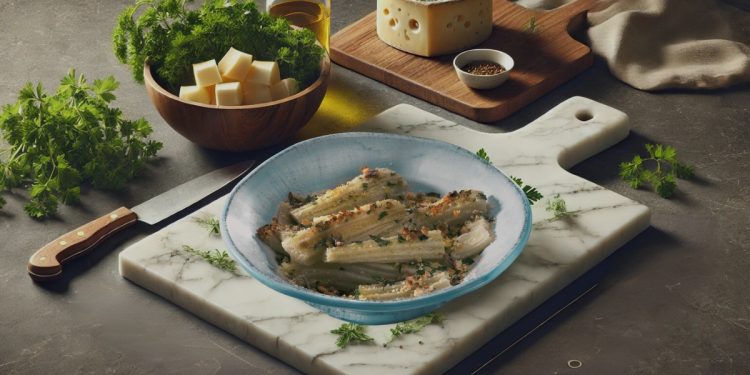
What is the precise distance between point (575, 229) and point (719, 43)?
1.01 m

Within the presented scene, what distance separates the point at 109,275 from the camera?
2420mm

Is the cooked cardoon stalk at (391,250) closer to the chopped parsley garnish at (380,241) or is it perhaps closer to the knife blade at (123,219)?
the chopped parsley garnish at (380,241)

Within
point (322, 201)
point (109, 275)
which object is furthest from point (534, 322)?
point (109, 275)

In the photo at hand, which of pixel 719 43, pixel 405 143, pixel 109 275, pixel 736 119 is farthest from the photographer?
pixel 719 43

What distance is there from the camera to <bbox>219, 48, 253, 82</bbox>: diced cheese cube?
8.87ft

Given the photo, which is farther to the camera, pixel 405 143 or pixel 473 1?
pixel 473 1

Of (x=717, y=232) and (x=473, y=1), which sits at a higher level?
(x=473, y=1)

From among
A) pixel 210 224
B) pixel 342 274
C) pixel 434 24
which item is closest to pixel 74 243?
pixel 210 224

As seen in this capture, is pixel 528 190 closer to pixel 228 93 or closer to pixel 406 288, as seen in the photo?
pixel 406 288

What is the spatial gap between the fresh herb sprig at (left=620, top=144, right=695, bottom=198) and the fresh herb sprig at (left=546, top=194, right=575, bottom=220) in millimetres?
236

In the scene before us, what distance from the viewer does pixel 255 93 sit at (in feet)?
8.91

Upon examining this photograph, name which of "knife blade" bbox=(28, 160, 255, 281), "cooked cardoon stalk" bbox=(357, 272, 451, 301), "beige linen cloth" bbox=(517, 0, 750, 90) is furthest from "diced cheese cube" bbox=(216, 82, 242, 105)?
"beige linen cloth" bbox=(517, 0, 750, 90)

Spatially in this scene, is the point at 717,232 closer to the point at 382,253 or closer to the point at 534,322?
the point at 534,322

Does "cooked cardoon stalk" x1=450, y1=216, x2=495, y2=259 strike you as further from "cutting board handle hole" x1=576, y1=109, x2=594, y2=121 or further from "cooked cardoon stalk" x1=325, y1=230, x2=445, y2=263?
"cutting board handle hole" x1=576, y1=109, x2=594, y2=121
